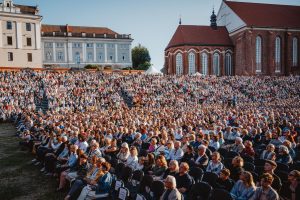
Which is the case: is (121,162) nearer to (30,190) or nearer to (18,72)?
(30,190)

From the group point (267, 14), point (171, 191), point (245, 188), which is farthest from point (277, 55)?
point (171, 191)

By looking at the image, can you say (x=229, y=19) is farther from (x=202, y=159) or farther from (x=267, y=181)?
(x=267, y=181)

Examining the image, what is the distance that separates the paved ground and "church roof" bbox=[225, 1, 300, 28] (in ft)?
158

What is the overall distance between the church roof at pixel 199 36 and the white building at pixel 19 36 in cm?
2487

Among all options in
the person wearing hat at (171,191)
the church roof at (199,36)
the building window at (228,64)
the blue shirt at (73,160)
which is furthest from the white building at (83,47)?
the person wearing hat at (171,191)

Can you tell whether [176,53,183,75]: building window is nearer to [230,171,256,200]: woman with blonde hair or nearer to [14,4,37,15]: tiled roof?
[14,4,37,15]: tiled roof

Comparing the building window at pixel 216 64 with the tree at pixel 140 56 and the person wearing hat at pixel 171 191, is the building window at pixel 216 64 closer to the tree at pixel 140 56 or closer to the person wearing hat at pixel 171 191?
the tree at pixel 140 56

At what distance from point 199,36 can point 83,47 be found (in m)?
28.9

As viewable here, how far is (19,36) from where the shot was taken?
46.7 metres

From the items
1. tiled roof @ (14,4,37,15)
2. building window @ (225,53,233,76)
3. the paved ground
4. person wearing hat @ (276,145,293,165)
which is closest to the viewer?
person wearing hat @ (276,145,293,165)

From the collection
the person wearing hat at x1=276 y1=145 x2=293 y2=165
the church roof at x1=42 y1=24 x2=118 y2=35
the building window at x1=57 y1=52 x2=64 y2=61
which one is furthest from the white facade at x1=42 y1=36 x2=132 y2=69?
the person wearing hat at x1=276 y1=145 x2=293 y2=165

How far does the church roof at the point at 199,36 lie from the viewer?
52.2 meters

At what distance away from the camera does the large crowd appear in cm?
645

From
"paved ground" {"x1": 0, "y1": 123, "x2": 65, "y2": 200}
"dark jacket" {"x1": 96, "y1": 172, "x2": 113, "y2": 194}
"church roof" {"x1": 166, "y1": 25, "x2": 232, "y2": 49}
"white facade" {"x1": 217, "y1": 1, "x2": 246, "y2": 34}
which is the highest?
"white facade" {"x1": 217, "y1": 1, "x2": 246, "y2": 34}
